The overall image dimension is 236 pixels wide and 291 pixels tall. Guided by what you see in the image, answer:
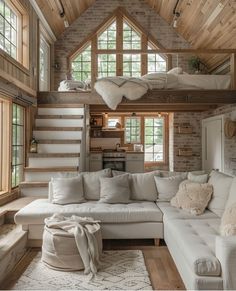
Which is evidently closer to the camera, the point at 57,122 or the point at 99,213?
A: the point at 99,213

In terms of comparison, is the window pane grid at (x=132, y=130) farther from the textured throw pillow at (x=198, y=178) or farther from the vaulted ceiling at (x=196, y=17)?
the textured throw pillow at (x=198, y=178)

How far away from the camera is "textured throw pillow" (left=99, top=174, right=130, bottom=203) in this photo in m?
4.11

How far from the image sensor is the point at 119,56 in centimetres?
824

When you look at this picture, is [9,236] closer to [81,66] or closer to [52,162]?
[52,162]

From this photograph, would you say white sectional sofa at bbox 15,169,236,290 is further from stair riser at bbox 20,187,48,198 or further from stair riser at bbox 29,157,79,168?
stair riser at bbox 29,157,79,168

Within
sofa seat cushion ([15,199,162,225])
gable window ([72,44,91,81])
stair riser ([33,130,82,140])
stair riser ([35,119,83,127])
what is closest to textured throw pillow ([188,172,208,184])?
sofa seat cushion ([15,199,162,225])

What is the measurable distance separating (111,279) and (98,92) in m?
3.67

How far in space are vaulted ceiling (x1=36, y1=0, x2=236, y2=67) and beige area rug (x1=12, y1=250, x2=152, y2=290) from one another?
4.70 meters

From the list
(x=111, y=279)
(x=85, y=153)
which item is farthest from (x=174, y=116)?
(x=111, y=279)

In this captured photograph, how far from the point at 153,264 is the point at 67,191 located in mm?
1554

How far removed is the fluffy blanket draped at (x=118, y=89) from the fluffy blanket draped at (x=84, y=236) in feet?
9.12

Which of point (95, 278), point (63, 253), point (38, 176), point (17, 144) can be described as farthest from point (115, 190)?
point (17, 144)

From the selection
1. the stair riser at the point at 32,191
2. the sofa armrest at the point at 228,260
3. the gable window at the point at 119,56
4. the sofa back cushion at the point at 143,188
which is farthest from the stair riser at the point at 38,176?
the gable window at the point at 119,56

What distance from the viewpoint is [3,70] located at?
13.9 feet
